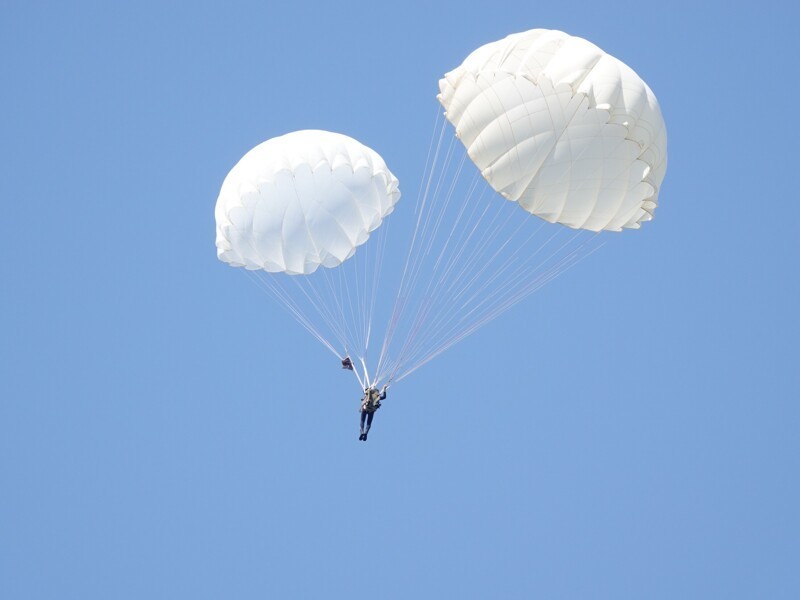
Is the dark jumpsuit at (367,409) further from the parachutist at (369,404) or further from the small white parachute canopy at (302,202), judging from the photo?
the small white parachute canopy at (302,202)

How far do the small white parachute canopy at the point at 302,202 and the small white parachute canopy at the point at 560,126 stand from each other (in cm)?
194

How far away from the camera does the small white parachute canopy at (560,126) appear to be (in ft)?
80.0

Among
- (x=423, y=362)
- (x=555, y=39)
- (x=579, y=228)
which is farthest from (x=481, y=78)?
(x=423, y=362)

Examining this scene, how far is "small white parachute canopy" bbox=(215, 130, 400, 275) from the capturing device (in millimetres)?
26234

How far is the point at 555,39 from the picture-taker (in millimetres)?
24891

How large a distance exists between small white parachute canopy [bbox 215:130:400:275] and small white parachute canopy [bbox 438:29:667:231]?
1943 millimetres

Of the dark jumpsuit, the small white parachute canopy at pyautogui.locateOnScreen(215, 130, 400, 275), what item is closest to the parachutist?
the dark jumpsuit

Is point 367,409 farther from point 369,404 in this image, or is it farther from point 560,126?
point 560,126

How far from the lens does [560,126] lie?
2450 centimetres

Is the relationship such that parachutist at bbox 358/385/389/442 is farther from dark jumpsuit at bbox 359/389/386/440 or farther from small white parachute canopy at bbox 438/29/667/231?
small white parachute canopy at bbox 438/29/667/231

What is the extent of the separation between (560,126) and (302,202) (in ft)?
14.9

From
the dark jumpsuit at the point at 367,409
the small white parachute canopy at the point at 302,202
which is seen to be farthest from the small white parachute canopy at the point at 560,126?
the dark jumpsuit at the point at 367,409

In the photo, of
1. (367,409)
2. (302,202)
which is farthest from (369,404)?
(302,202)

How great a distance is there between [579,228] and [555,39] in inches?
124
